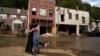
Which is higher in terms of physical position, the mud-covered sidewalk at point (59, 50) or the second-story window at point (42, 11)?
the second-story window at point (42, 11)

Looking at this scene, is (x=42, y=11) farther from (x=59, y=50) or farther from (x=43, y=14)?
(x=59, y=50)

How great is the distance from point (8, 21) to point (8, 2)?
3106 cm

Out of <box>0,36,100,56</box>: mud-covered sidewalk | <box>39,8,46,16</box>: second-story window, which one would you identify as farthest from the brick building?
<box>0,36,100,56</box>: mud-covered sidewalk

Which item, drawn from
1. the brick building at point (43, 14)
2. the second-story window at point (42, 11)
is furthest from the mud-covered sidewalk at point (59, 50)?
the second-story window at point (42, 11)

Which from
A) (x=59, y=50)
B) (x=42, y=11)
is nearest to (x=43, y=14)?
(x=42, y=11)

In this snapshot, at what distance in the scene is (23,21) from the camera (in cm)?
7169

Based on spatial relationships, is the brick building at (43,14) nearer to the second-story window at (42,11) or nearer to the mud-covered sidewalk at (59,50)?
the second-story window at (42,11)

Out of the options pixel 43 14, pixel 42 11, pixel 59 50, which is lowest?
pixel 59 50

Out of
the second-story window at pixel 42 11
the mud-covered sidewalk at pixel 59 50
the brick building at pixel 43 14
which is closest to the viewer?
the mud-covered sidewalk at pixel 59 50

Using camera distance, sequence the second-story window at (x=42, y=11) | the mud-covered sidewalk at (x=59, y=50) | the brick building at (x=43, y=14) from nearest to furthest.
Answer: the mud-covered sidewalk at (x=59, y=50) → the brick building at (x=43, y=14) → the second-story window at (x=42, y=11)

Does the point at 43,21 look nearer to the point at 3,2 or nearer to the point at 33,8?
the point at 33,8

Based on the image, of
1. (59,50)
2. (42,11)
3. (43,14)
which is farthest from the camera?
(42,11)

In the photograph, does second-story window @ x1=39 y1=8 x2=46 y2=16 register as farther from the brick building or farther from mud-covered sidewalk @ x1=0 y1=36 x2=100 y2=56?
mud-covered sidewalk @ x1=0 y1=36 x2=100 y2=56

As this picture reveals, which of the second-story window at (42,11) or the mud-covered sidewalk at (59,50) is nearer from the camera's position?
the mud-covered sidewalk at (59,50)
